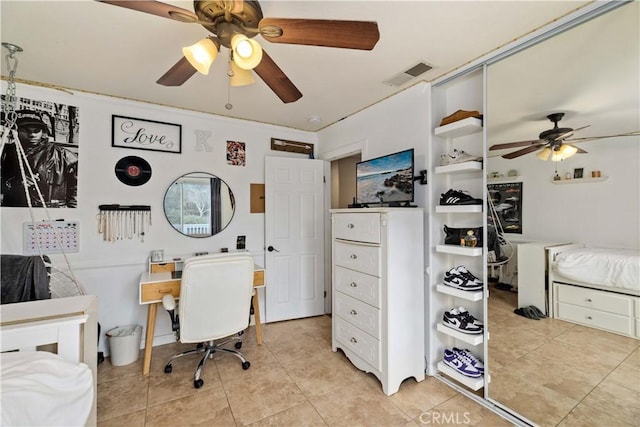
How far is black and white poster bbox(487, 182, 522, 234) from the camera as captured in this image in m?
1.84

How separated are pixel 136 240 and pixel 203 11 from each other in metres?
2.32

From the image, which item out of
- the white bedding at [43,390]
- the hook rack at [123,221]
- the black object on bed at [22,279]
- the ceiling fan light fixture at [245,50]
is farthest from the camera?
the hook rack at [123,221]

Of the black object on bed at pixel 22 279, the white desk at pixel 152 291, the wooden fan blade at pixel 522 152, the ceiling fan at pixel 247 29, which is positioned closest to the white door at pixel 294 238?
the white desk at pixel 152 291

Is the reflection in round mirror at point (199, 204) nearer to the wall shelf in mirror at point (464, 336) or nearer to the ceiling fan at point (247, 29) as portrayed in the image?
the ceiling fan at point (247, 29)

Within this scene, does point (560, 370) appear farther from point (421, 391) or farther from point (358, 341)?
point (358, 341)

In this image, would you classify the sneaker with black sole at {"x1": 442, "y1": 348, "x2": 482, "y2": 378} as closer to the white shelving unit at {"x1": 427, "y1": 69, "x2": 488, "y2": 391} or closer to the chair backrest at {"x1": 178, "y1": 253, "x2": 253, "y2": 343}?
the white shelving unit at {"x1": 427, "y1": 69, "x2": 488, "y2": 391}

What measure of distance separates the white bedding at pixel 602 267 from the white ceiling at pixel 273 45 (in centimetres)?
135

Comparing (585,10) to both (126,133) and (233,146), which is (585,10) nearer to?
(233,146)

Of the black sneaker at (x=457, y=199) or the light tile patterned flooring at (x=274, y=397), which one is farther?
the black sneaker at (x=457, y=199)

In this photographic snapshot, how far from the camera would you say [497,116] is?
189 centimetres

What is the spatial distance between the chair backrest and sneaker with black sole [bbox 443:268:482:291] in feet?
5.14

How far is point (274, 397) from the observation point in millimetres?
1976

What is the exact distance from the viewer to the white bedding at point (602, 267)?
4.77ft

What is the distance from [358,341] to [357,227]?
37.4 inches
